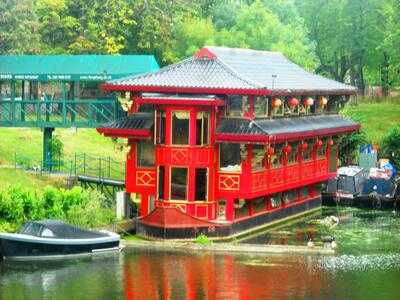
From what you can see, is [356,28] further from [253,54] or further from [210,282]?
[210,282]

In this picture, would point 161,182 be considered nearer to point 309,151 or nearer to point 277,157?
point 277,157

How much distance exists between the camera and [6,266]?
42.3 metres

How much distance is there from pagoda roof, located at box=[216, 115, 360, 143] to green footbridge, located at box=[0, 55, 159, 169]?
915 centimetres


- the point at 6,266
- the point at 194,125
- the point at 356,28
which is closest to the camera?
the point at 6,266

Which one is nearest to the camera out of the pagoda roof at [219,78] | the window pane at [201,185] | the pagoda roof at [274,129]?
the pagoda roof at [274,129]

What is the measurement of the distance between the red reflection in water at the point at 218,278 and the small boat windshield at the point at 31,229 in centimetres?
369

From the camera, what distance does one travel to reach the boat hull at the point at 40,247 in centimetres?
4325

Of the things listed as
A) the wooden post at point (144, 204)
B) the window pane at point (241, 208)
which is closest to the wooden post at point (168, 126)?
the wooden post at point (144, 204)

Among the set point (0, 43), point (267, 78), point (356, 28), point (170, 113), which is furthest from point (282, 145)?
point (356, 28)

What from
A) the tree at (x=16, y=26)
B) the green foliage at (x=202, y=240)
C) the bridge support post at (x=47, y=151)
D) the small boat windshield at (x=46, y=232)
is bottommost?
the green foliage at (x=202, y=240)

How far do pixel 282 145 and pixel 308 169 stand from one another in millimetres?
5978

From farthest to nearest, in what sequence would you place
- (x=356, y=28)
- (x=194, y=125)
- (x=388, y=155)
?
(x=356, y=28) → (x=388, y=155) → (x=194, y=125)

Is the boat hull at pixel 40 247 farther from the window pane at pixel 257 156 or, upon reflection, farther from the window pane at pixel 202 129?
the window pane at pixel 257 156

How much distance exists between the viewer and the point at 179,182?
4922 cm
